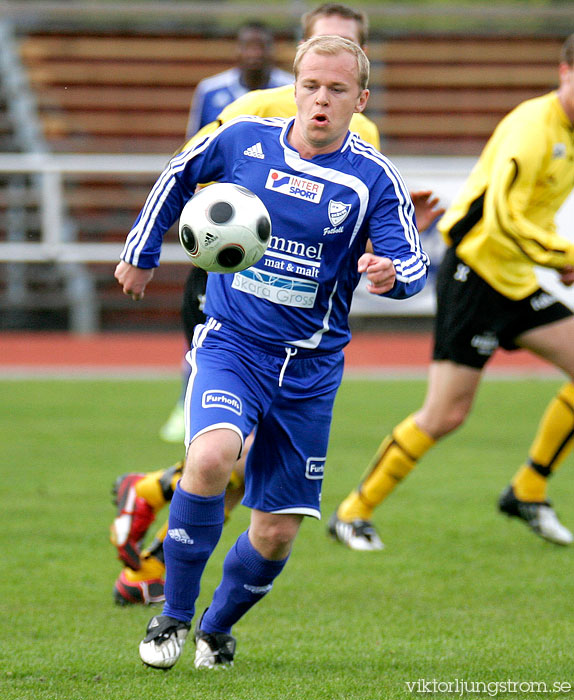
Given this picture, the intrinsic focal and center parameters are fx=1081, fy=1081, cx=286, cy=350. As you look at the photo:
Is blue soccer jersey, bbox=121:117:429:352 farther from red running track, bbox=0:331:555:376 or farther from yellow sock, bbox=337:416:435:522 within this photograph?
red running track, bbox=0:331:555:376

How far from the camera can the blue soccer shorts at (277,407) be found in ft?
11.0

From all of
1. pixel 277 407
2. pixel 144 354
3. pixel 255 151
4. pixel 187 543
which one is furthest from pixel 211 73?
pixel 187 543

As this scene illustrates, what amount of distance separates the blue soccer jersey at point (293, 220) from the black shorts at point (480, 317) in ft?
5.98

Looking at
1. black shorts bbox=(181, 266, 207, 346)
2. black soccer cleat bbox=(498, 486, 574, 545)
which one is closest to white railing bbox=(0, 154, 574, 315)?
black soccer cleat bbox=(498, 486, 574, 545)

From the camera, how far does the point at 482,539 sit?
17.5ft

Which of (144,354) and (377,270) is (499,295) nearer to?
(377,270)

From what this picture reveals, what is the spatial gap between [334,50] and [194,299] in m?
1.32

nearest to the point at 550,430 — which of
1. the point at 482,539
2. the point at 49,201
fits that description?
the point at 482,539

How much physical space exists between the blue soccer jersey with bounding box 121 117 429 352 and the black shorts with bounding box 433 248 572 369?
1.82 m

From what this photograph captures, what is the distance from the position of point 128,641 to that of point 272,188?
5.34 feet

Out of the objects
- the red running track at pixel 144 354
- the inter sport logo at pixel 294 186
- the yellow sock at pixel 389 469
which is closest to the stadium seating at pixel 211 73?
the red running track at pixel 144 354

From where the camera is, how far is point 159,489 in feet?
14.4

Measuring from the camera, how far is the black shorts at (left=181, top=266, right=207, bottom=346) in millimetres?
4246

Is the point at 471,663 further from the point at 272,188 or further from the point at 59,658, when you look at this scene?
the point at 272,188
